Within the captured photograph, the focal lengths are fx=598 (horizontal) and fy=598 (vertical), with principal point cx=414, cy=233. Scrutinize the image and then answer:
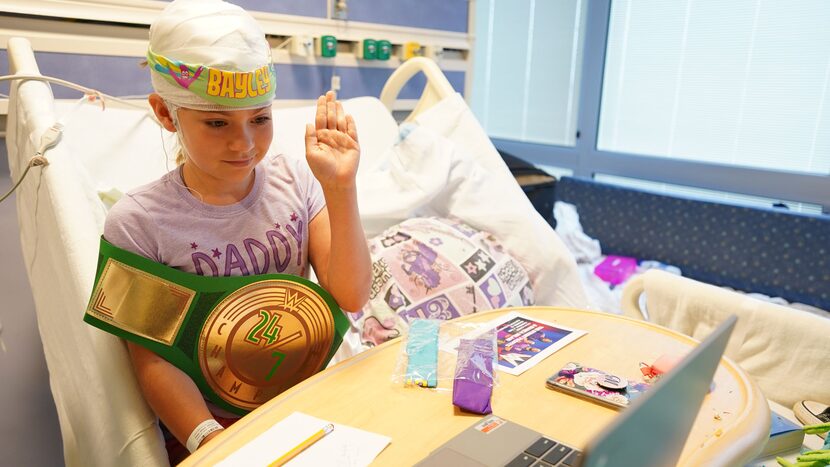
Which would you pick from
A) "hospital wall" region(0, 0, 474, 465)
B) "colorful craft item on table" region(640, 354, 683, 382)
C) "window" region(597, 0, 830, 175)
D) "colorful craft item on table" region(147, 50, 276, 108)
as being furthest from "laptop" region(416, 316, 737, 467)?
"window" region(597, 0, 830, 175)

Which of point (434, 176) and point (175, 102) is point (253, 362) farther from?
point (434, 176)

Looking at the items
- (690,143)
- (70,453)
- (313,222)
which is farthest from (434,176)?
(690,143)

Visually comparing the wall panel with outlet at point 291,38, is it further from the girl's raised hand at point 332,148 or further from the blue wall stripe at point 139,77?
the girl's raised hand at point 332,148

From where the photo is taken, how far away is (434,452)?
29.0 inches

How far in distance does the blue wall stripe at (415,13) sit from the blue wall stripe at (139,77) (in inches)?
8.2

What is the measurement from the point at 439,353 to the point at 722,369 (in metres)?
0.47

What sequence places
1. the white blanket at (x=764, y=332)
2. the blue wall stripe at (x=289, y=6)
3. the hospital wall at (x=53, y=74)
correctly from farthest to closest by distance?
the blue wall stripe at (x=289, y=6) → the hospital wall at (x=53, y=74) → the white blanket at (x=764, y=332)

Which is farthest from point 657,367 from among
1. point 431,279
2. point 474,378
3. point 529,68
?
point 529,68

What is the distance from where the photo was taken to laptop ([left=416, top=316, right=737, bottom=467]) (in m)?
0.40

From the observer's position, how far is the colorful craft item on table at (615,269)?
8.62 feet

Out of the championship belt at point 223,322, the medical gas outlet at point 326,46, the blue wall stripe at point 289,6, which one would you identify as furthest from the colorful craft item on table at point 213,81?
the medical gas outlet at point 326,46

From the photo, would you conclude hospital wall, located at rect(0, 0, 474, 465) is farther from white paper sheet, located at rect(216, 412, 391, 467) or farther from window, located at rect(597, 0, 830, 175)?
window, located at rect(597, 0, 830, 175)

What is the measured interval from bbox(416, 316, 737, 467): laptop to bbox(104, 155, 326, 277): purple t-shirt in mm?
486

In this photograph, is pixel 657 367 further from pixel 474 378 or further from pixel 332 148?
pixel 332 148
